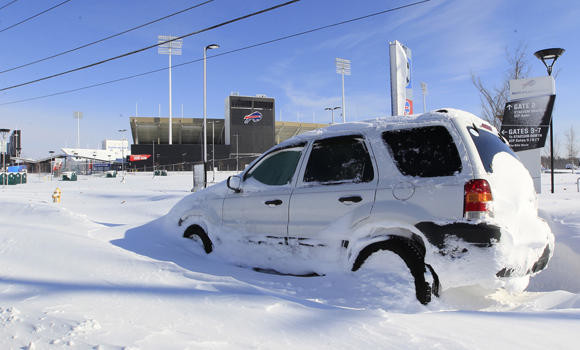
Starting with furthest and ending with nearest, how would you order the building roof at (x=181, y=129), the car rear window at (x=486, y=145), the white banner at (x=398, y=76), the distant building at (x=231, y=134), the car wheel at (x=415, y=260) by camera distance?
the building roof at (x=181, y=129) → the distant building at (x=231, y=134) → the white banner at (x=398, y=76) → the car rear window at (x=486, y=145) → the car wheel at (x=415, y=260)

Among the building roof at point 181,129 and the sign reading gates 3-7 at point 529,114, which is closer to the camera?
the sign reading gates 3-7 at point 529,114

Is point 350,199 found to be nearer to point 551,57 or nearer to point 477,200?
point 477,200

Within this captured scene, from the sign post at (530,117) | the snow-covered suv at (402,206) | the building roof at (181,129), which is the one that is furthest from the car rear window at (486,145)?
the building roof at (181,129)

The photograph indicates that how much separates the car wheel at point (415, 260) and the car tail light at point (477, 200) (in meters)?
0.50

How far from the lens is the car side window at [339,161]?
11.7ft

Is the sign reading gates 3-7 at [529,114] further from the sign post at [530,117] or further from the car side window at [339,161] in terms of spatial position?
the car side window at [339,161]

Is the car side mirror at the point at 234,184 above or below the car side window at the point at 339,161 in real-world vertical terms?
below

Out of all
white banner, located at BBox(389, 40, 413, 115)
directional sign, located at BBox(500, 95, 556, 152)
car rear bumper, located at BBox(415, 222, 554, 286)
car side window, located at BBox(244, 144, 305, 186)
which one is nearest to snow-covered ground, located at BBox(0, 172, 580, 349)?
car rear bumper, located at BBox(415, 222, 554, 286)

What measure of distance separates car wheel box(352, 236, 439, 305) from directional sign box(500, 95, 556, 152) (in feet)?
36.8

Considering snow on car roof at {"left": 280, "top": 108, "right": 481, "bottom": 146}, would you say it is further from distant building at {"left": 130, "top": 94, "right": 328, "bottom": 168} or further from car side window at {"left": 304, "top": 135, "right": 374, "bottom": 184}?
distant building at {"left": 130, "top": 94, "right": 328, "bottom": 168}

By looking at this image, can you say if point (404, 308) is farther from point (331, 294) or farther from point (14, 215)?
point (14, 215)

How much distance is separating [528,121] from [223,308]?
13.2m

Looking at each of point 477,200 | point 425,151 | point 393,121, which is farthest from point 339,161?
point 477,200

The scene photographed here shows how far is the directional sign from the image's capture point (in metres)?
11.9
